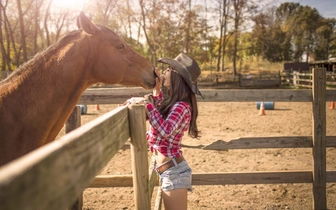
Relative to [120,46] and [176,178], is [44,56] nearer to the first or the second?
[120,46]

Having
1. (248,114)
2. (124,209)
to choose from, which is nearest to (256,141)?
(124,209)

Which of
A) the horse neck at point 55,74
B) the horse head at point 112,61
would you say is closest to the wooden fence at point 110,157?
the horse neck at point 55,74

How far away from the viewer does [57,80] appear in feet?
7.91

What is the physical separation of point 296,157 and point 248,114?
19.0ft

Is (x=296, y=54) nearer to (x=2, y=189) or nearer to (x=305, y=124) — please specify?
(x=305, y=124)

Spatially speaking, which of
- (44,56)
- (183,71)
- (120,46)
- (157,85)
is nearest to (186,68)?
(183,71)

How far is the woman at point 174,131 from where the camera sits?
7.18ft

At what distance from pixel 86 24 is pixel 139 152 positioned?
1522 mm

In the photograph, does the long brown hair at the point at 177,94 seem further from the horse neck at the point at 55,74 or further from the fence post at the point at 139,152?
the horse neck at the point at 55,74

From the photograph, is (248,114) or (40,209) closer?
(40,209)

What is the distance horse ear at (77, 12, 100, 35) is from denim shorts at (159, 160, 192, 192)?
154cm

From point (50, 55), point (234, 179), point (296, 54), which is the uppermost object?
point (296, 54)

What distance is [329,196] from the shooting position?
447cm

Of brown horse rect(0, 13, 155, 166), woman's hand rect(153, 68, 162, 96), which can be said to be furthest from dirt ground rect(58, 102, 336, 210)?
brown horse rect(0, 13, 155, 166)
